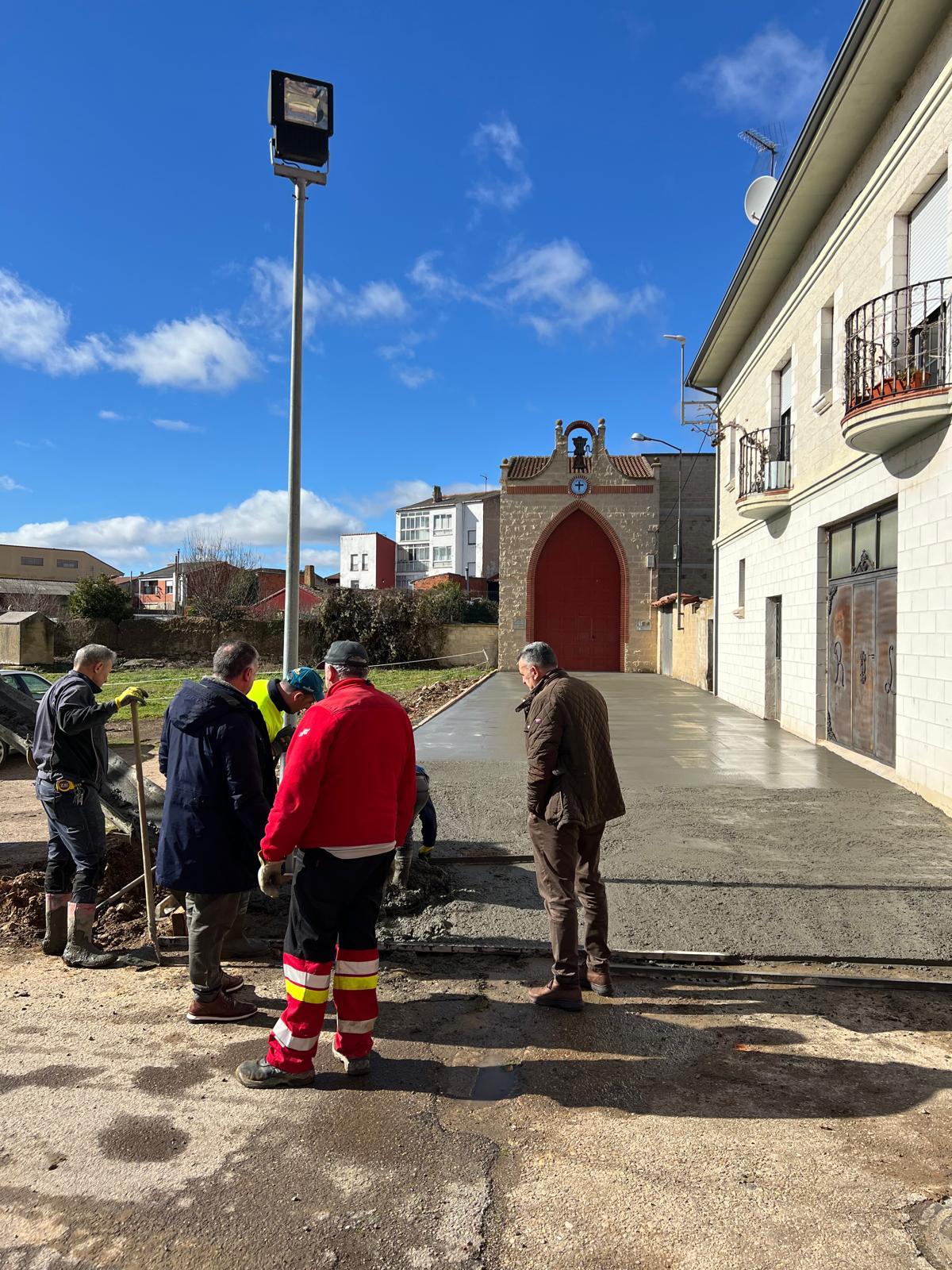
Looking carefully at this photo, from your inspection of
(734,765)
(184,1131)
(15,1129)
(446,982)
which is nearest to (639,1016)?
(446,982)

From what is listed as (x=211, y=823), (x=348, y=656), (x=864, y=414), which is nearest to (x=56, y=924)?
(x=211, y=823)

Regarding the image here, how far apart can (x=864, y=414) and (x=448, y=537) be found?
67987mm

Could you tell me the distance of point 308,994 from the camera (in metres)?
3.39

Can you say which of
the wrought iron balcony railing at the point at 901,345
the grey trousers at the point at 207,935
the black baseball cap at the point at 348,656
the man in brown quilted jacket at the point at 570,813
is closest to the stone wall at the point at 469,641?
the wrought iron balcony railing at the point at 901,345

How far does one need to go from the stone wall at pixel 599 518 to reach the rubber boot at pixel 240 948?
87.2 feet

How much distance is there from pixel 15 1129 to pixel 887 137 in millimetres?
12019

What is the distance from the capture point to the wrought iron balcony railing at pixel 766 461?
1466cm

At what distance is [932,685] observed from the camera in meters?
8.23

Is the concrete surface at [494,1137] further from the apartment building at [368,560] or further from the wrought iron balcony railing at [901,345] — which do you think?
the apartment building at [368,560]

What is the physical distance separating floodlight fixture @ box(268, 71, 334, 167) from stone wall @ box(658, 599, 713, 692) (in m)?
16.5

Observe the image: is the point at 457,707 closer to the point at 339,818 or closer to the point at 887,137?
the point at 887,137

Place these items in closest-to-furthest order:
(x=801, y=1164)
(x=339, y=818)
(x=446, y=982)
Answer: (x=801, y=1164) → (x=339, y=818) → (x=446, y=982)

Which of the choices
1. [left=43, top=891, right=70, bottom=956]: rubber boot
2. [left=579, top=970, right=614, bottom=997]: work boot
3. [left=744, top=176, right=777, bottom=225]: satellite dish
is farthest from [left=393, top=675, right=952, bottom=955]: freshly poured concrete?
[left=744, top=176, right=777, bottom=225]: satellite dish

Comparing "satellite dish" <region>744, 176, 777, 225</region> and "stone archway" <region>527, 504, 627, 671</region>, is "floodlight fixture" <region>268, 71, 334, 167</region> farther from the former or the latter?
"stone archway" <region>527, 504, 627, 671</region>
